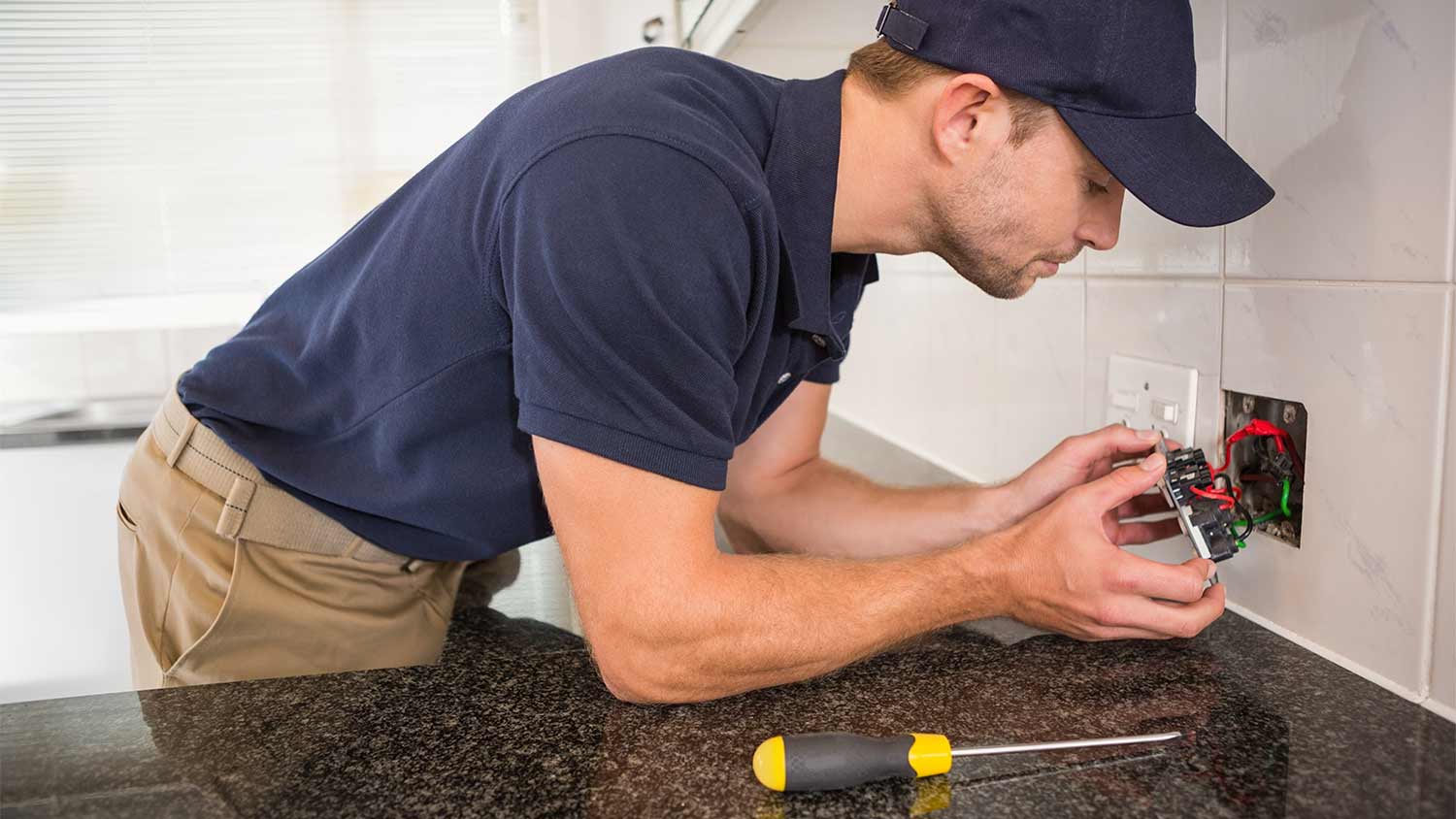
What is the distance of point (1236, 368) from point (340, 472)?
81cm

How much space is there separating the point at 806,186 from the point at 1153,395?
0.41m

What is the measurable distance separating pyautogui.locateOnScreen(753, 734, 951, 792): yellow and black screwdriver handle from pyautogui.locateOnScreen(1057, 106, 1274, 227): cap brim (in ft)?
1.32

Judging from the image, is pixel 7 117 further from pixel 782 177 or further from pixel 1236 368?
pixel 1236 368

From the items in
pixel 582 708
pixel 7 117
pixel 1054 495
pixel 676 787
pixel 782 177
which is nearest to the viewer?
pixel 676 787

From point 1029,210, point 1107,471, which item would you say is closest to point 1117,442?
point 1107,471

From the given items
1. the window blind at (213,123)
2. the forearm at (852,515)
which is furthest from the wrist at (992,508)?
the window blind at (213,123)

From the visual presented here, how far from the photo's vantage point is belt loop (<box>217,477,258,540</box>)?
3.17 feet

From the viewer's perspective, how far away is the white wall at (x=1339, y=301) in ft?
2.12

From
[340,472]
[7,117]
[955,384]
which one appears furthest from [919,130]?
[7,117]

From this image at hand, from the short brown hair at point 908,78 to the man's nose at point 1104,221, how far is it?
0.10 m

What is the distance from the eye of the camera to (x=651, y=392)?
2.07 ft

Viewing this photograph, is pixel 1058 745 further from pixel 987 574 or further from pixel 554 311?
pixel 554 311

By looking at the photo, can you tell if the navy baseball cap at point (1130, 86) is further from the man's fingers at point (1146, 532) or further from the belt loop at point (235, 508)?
the belt loop at point (235, 508)

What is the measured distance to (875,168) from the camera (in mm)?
841
